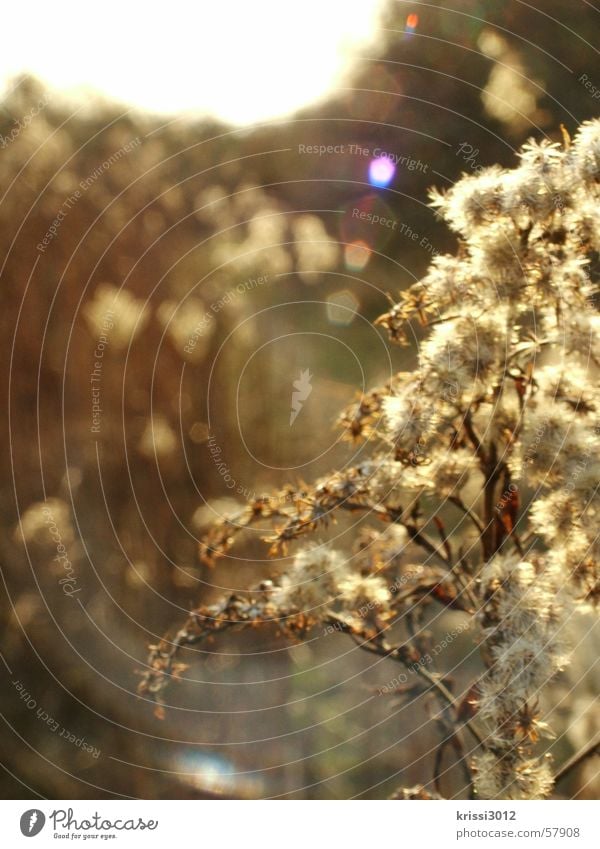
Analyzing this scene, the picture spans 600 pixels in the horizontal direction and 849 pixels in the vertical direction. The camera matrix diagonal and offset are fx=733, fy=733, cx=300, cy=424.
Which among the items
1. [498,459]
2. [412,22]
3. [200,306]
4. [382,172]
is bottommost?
[498,459]

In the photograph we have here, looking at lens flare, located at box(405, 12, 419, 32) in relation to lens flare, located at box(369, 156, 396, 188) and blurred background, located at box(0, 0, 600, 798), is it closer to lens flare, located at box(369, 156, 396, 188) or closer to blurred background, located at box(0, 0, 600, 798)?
blurred background, located at box(0, 0, 600, 798)

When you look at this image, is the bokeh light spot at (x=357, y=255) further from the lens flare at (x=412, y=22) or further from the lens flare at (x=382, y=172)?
the lens flare at (x=412, y=22)

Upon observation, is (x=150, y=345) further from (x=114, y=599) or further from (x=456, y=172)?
(x=456, y=172)

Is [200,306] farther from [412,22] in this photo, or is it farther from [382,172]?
[412,22]

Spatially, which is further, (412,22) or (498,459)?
(412,22)

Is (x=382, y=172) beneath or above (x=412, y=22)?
beneath

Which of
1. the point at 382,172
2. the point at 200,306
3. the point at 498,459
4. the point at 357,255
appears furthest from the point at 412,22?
the point at 498,459

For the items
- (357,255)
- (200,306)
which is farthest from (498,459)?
(200,306)
